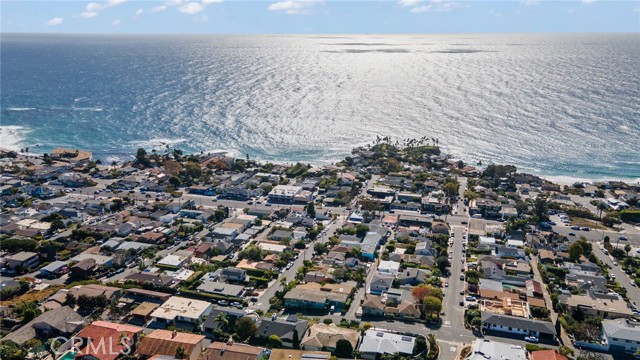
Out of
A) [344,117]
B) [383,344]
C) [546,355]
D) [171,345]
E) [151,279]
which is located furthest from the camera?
[344,117]

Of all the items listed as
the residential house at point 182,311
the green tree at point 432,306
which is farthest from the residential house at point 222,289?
the green tree at point 432,306

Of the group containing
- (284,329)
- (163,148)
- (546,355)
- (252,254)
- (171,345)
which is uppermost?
(163,148)

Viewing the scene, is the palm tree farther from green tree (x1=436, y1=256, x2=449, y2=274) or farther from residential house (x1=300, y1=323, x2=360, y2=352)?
green tree (x1=436, y1=256, x2=449, y2=274)

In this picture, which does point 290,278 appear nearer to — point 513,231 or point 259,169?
point 513,231

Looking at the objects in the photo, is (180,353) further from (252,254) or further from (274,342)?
(252,254)

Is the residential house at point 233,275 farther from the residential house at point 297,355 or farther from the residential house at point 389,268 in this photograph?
the residential house at point 389,268

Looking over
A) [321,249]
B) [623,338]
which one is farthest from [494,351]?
[321,249]

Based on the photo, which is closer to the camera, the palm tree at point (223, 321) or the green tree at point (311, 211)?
the palm tree at point (223, 321)

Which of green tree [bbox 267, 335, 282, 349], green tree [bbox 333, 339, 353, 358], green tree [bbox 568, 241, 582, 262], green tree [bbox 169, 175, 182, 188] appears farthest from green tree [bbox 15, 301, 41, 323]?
green tree [bbox 568, 241, 582, 262]

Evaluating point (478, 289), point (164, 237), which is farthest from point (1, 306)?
point (478, 289)

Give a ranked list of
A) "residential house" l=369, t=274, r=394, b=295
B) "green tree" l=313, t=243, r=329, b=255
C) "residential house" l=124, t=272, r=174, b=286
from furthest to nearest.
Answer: "green tree" l=313, t=243, r=329, b=255 → "residential house" l=124, t=272, r=174, b=286 → "residential house" l=369, t=274, r=394, b=295
